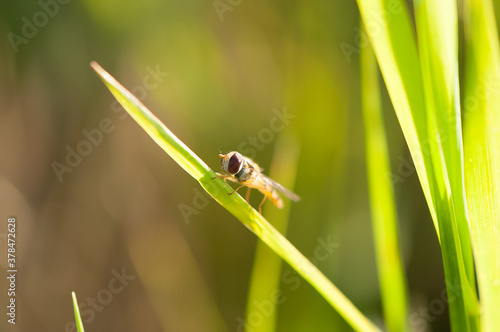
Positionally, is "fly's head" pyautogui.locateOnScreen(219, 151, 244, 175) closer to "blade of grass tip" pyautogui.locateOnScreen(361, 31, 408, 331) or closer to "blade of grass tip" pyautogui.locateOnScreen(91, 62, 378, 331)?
"blade of grass tip" pyautogui.locateOnScreen(361, 31, 408, 331)

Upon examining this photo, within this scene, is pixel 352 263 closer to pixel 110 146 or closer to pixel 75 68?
pixel 110 146

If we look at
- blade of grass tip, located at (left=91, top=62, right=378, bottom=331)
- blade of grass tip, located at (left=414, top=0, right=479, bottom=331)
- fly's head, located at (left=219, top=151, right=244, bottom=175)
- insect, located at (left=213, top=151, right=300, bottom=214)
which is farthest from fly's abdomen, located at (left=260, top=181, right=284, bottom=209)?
blade of grass tip, located at (left=414, top=0, right=479, bottom=331)

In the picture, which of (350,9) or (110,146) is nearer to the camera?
(350,9)

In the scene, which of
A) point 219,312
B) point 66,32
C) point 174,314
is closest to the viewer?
point 174,314

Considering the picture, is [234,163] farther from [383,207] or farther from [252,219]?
[252,219]

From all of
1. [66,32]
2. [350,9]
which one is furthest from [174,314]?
[350,9]

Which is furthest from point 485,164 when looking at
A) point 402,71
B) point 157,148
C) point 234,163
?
point 157,148
